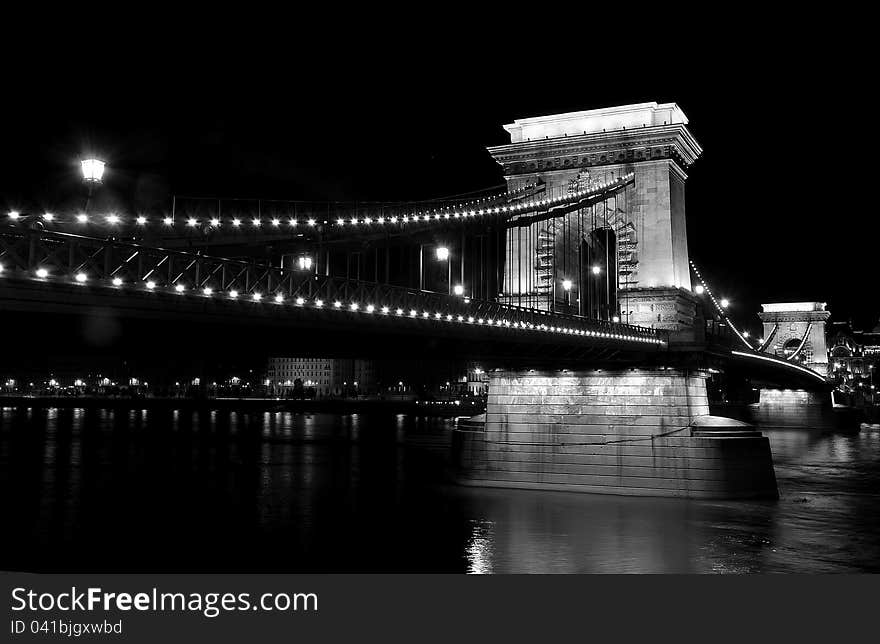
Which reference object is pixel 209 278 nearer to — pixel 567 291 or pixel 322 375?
pixel 567 291

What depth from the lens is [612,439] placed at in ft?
98.1

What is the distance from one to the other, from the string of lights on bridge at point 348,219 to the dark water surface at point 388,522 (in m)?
7.90

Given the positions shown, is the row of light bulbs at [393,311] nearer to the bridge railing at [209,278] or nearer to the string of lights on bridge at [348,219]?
the bridge railing at [209,278]

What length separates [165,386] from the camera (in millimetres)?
138250

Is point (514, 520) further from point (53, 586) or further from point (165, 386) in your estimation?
point (165, 386)

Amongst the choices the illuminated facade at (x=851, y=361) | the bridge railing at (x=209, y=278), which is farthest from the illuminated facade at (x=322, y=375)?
the bridge railing at (x=209, y=278)

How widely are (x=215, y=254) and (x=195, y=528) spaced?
911 cm

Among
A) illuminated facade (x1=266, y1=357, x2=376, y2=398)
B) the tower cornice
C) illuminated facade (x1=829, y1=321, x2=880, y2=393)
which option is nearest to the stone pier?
the tower cornice

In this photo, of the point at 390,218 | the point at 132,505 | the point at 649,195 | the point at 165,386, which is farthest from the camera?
the point at 165,386

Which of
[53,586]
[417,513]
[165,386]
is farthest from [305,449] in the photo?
[165,386]

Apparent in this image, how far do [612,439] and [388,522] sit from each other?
8154mm

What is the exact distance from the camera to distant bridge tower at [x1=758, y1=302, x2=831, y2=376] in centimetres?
9938

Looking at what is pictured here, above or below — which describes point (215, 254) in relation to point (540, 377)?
above

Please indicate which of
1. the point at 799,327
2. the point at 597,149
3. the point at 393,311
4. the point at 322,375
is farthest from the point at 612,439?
the point at 322,375
